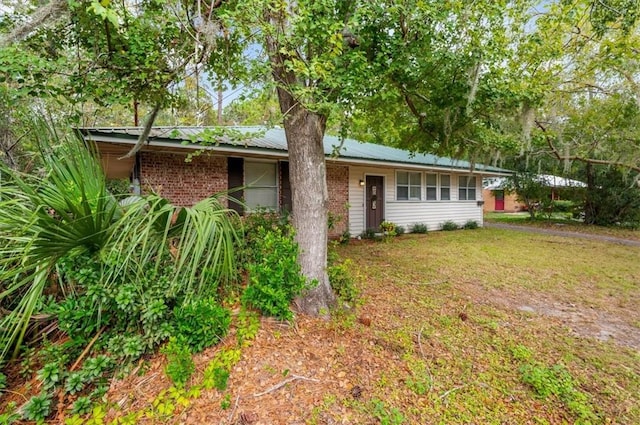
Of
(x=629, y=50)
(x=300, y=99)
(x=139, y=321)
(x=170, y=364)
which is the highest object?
(x=629, y=50)

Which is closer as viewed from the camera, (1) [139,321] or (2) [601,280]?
(1) [139,321]

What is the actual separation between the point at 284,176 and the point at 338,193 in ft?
6.66

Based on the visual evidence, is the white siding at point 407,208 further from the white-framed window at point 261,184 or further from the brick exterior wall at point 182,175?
the brick exterior wall at point 182,175

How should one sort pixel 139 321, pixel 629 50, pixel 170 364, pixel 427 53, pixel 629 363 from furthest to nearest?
pixel 629 50, pixel 427 53, pixel 629 363, pixel 139 321, pixel 170 364

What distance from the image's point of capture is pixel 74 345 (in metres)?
2.45

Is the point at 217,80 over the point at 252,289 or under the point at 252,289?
over

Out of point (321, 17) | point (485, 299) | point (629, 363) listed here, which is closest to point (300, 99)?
point (321, 17)

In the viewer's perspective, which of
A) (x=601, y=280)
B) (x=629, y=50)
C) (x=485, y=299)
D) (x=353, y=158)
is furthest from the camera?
(x=353, y=158)

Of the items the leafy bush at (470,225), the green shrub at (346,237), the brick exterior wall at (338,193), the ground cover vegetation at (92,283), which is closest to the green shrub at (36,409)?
the ground cover vegetation at (92,283)

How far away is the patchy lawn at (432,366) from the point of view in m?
2.23

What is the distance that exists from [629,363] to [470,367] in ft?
5.43

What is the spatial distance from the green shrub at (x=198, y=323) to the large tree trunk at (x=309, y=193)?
117 cm

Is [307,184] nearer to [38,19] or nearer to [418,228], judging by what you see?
[38,19]

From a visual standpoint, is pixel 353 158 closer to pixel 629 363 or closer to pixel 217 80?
pixel 217 80
